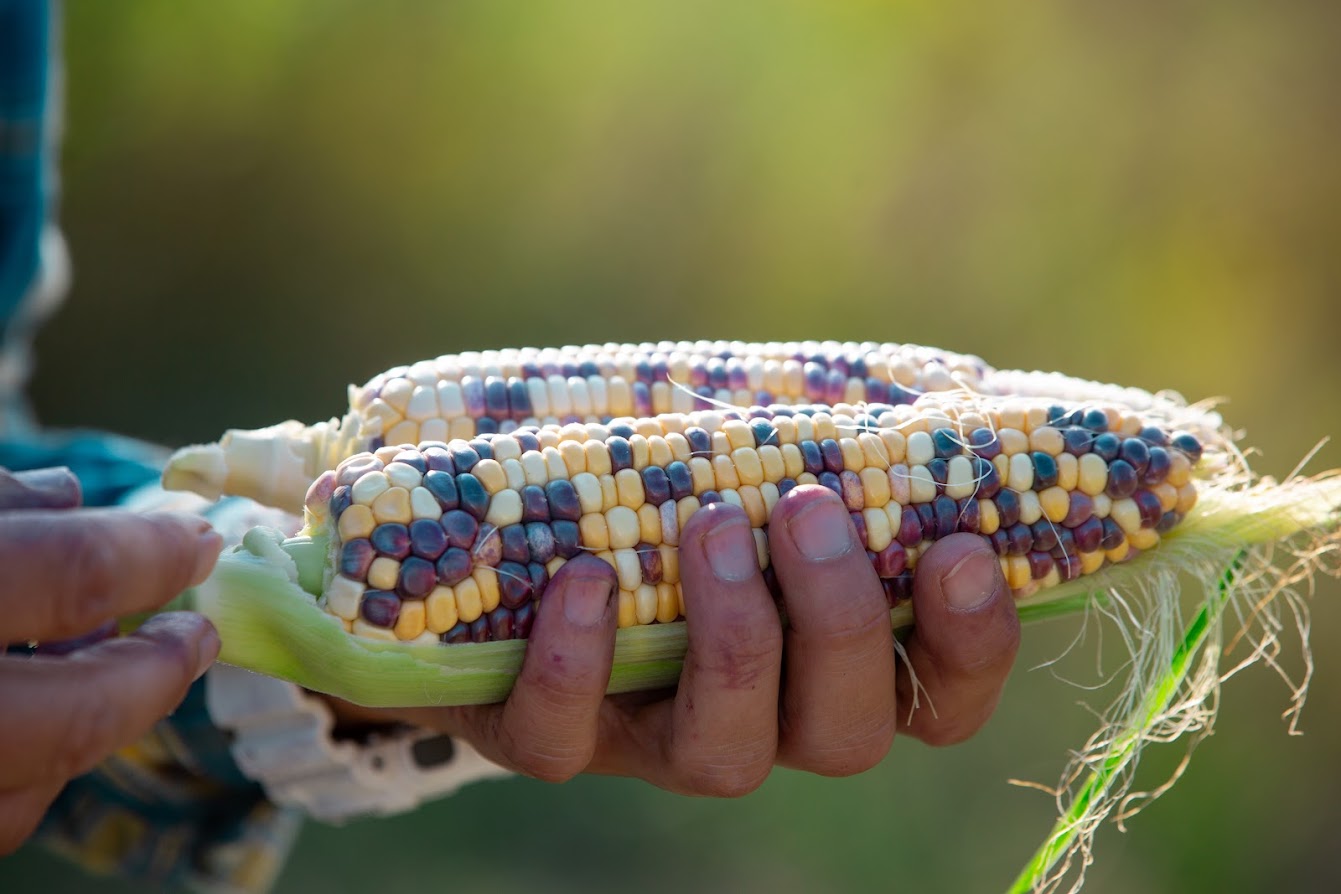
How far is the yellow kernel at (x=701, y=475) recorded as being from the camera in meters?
1.53

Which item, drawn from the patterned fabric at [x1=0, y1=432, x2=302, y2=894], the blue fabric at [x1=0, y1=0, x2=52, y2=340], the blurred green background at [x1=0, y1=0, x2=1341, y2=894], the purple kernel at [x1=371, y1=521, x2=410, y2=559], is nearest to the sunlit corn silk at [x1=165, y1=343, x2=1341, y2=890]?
the purple kernel at [x1=371, y1=521, x2=410, y2=559]

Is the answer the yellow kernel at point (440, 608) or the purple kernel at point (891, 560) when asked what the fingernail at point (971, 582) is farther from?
the yellow kernel at point (440, 608)

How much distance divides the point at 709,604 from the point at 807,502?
19cm

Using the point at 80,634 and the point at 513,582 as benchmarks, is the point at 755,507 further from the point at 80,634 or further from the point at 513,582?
the point at 80,634

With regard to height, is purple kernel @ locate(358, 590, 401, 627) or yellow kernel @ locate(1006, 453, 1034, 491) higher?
yellow kernel @ locate(1006, 453, 1034, 491)

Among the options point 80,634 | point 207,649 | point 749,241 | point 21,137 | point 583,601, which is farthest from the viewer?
point 749,241

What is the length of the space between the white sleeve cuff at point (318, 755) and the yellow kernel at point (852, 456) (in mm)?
938

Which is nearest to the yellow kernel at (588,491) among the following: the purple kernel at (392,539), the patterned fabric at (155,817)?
the purple kernel at (392,539)

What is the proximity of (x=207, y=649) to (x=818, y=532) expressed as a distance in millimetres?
774

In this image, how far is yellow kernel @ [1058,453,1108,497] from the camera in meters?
1.63

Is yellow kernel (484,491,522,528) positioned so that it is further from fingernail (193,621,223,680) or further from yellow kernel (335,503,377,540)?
fingernail (193,621,223,680)

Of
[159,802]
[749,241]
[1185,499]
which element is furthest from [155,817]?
[749,241]

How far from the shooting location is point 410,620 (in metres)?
1.41

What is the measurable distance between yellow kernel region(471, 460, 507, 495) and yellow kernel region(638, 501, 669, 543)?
0.19m
